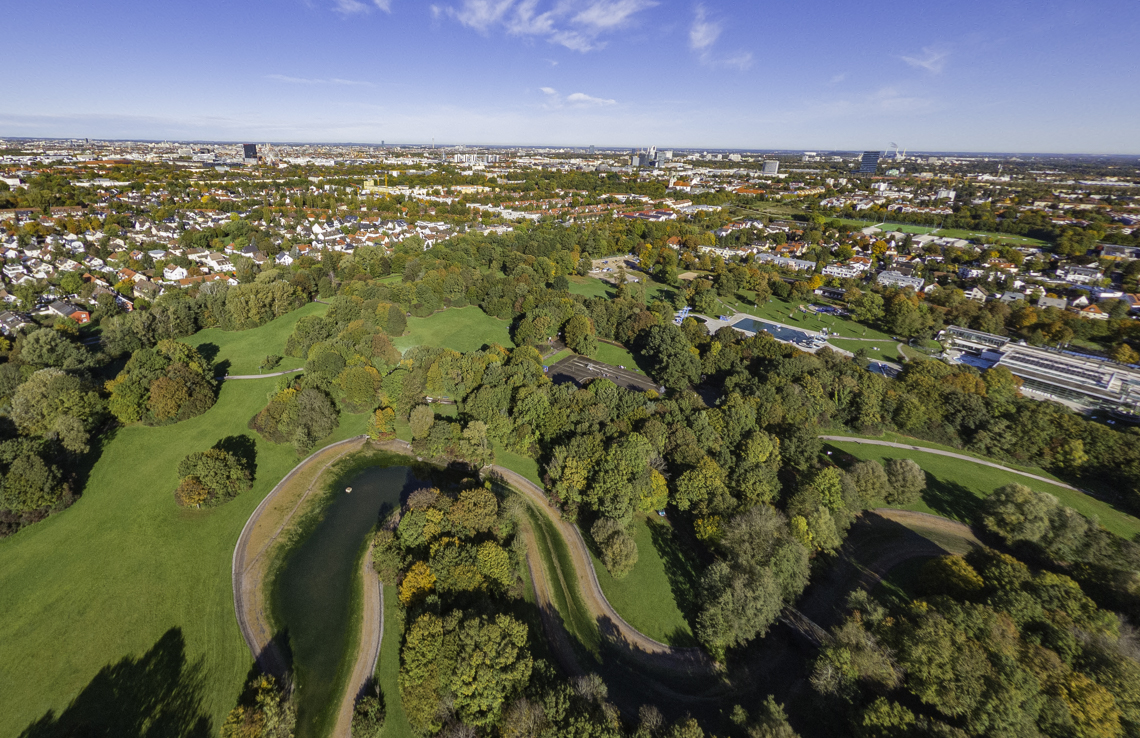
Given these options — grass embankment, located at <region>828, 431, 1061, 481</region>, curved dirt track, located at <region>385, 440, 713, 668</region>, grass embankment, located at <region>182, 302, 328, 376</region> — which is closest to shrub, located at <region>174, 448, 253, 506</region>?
grass embankment, located at <region>182, 302, 328, 376</region>

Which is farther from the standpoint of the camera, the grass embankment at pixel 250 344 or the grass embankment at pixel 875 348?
the grass embankment at pixel 875 348

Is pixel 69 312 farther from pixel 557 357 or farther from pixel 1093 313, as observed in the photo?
pixel 1093 313

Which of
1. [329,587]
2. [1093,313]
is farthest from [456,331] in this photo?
[1093,313]

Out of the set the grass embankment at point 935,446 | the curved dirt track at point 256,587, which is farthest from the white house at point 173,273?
the grass embankment at point 935,446

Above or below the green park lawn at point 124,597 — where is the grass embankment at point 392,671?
below

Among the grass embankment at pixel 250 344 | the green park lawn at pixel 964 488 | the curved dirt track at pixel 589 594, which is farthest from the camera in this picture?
the grass embankment at pixel 250 344

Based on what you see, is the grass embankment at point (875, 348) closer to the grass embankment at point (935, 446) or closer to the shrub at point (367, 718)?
the grass embankment at point (935, 446)

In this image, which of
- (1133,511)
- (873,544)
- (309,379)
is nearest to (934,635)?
(873,544)
